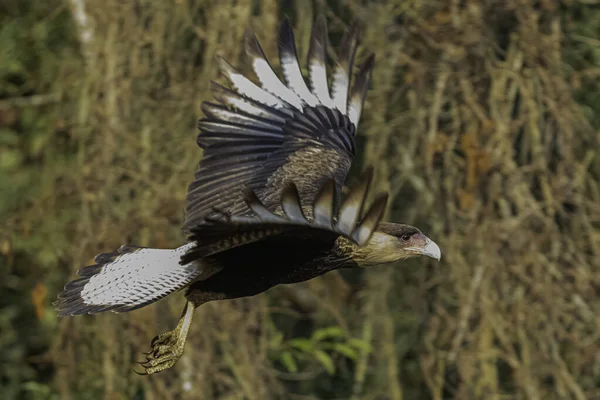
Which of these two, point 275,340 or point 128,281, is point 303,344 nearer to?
point 275,340

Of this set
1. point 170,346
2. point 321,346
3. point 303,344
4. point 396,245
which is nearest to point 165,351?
point 170,346

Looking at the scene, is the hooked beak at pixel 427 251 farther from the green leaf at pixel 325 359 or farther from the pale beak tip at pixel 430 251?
the green leaf at pixel 325 359

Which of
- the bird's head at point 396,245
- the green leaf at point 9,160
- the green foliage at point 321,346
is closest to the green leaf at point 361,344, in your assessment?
the green foliage at point 321,346

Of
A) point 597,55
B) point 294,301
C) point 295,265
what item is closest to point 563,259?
point 597,55

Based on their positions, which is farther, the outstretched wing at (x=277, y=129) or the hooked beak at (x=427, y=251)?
the outstretched wing at (x=277, y=129)

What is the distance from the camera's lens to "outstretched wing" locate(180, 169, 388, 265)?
4242mm

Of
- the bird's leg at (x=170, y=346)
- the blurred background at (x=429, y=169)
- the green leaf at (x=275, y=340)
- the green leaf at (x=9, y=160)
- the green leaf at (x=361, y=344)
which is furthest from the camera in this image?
the green leaf at (x=9, y=160)

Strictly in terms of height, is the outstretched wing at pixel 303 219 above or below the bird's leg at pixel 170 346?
above

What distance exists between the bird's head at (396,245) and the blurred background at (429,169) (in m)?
2.03

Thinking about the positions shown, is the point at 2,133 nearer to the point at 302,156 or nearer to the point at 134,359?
the point at 134,359

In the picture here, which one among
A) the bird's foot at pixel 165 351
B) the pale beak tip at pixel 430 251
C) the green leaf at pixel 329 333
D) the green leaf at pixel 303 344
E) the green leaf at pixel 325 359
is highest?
the pale beak tip at pixel 430 251

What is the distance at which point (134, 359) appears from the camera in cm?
722

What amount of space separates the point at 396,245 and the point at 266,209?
90 cm

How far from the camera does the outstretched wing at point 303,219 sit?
424cm
